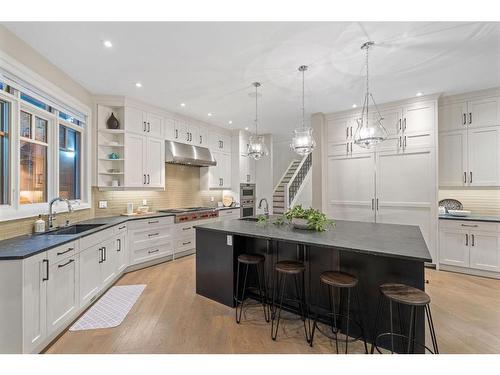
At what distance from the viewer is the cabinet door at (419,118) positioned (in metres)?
4.05

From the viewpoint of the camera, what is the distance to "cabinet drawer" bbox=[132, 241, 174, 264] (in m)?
4.06

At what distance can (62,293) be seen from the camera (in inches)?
91.0

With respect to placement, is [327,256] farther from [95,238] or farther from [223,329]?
[95,238]

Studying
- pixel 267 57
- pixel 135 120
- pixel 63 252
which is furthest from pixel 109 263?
pixel 267 57

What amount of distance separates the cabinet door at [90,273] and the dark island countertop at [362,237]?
1302mm

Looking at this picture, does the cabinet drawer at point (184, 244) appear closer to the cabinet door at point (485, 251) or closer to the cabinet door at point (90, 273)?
the cabinet door at point (90, 273)

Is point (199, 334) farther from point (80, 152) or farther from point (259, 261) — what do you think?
point (80, 152)

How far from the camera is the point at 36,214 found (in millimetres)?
2758

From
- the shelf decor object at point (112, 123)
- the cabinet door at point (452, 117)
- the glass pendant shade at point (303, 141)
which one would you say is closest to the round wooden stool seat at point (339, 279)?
the glass pendant shade at point (303, 141)

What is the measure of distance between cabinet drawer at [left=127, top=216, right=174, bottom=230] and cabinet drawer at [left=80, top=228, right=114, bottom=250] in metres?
0.57

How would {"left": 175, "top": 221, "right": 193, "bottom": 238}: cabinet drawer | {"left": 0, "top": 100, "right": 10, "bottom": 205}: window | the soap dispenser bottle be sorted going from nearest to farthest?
1. {"left": 0, "top": 100, "right": 10, "bottom": 205}: window
2. the soap dispenser bottle
3. {"left": 175, "top": 221, "right": 193, "bottom": 238}: cabinet drawer

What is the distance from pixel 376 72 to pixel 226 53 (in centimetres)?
205

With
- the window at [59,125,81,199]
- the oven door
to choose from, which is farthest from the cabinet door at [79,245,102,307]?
the oven door

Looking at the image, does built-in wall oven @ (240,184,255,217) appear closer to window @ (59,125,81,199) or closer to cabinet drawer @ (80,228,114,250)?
cabinet drawer @ (80,228,114,250)
